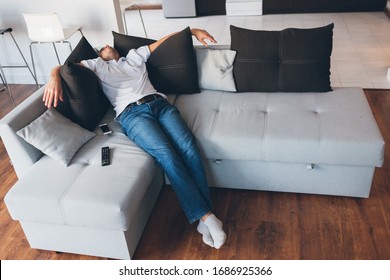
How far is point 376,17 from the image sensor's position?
18.3 feet

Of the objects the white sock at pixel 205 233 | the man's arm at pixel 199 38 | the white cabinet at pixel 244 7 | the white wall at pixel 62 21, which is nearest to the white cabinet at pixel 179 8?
the white cabinet at pixel 244 7

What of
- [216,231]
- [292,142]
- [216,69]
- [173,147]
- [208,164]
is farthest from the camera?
[216,69]

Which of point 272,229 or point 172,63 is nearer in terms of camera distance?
point 272,229

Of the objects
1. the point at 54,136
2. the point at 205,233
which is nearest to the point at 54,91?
the point at 54,136

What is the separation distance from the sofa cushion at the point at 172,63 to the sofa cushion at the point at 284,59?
31 centimetres

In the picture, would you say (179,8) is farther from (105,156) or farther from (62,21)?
(105,156)

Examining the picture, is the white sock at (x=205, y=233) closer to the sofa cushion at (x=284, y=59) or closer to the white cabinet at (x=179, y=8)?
the sofa cushion at (x=284, y=59)

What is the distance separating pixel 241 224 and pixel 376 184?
3.07 ft

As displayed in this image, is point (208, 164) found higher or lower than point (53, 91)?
lower

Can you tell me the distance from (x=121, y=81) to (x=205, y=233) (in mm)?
1102

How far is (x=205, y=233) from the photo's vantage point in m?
2.13

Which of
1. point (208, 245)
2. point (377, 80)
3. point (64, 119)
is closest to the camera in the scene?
point (208, 245)
